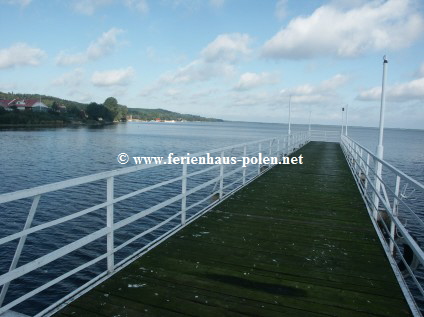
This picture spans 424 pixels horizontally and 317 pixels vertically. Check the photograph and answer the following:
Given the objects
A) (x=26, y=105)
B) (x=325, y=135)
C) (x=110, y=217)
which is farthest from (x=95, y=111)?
(x=110, y=217)

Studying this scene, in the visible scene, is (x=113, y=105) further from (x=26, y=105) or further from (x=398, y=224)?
(x=398, y=224)

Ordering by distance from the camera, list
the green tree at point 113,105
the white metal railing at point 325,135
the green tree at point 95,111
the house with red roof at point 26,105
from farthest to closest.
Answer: the green tree at point 113,105
the green tree at point 95,111
the house with red roof at point 26,105
the white metal railing at point 325,135

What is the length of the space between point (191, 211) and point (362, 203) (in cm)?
659

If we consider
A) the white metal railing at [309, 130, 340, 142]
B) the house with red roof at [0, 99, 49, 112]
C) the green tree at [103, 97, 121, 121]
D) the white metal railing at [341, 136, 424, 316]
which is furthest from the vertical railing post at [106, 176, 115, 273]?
the green tree at [103, 97, 121, 121]

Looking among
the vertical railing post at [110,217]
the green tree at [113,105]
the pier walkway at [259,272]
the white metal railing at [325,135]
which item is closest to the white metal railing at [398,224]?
the pier walkway at [259,272]

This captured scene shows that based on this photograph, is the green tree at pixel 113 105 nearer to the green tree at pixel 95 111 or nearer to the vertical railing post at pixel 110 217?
the green tree at pixel 95 111

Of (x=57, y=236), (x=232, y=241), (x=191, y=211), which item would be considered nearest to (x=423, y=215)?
(x=191, y=211)

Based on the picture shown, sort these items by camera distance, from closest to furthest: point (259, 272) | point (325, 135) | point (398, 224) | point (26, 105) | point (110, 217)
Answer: point (110, 217)
point (259, 272)
point (398, 224)
point (325, 135)
point (26, 105)

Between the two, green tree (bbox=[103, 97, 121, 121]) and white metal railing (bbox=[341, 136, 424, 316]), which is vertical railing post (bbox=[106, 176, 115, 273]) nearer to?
white metal railing (bbox=[341, 136, 424, 316])

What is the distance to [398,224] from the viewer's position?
4.39 metres

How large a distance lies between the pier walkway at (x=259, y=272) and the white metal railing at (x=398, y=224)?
18cm

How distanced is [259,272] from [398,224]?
1.84m

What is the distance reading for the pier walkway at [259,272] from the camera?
3334 mm

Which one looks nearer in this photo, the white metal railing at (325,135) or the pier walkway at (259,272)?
the pier walkway at (259,272)
